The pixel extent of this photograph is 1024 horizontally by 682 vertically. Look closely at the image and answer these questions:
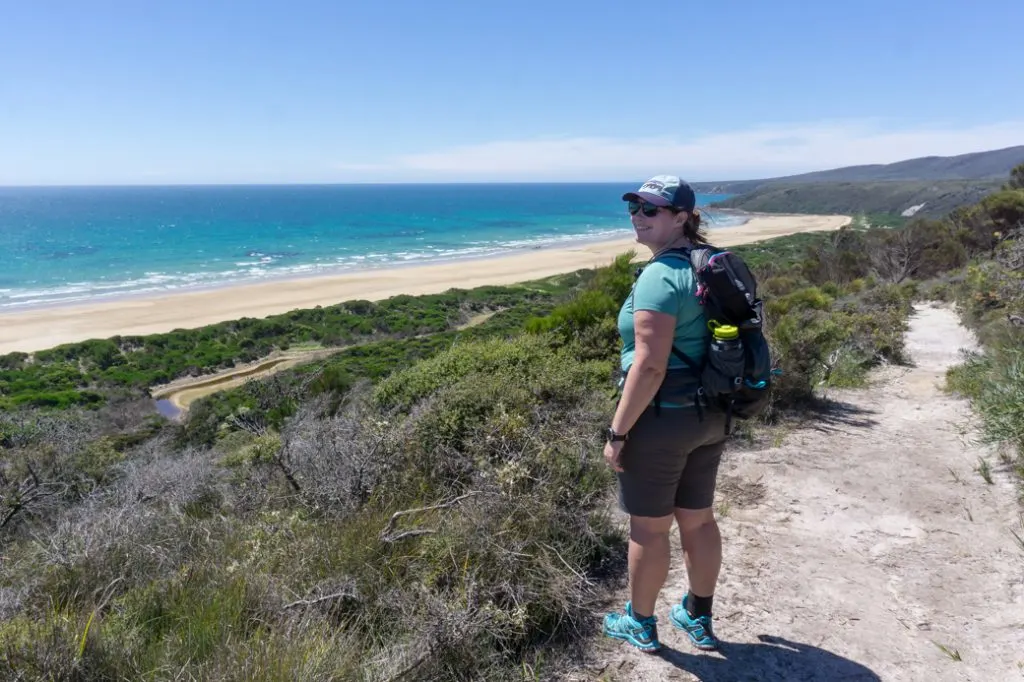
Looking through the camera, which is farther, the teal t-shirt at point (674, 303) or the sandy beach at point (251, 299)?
the sandy beach at point (251, 299)

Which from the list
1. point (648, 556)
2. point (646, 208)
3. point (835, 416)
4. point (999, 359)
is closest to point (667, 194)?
point (646, 208)

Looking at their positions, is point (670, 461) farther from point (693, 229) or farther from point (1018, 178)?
point (1018, 178)

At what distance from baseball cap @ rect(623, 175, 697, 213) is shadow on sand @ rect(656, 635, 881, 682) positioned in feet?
5.85

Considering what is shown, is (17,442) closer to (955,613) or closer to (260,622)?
(260,622)

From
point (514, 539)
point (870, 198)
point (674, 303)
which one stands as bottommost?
point (514, 539)

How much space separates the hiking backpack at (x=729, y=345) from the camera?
2.15 meters

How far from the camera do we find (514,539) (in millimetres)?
2873

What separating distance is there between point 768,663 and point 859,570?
980 millimetres

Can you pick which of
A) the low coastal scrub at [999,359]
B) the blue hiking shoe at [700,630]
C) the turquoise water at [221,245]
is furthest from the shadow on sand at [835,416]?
the turquoise water at [221,245]

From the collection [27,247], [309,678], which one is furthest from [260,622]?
[27,247]

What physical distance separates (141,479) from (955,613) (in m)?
4.94

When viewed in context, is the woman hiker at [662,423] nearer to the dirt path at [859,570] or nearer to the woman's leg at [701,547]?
the woman's leg at [701,547]

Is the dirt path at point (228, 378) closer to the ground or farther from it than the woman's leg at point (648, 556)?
closer to the ground

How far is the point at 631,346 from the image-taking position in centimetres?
234
